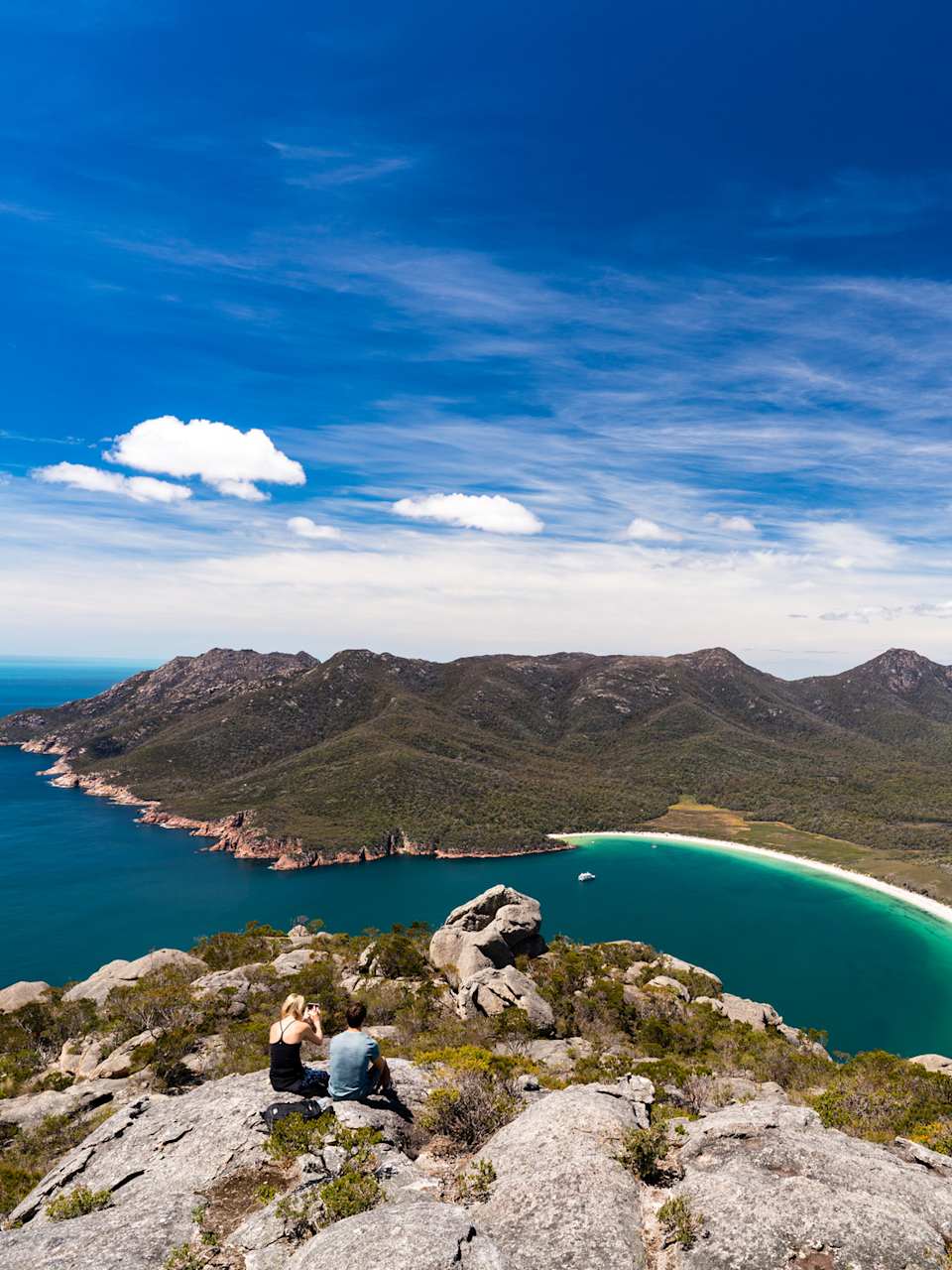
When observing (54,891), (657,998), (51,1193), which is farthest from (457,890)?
(51,1193)

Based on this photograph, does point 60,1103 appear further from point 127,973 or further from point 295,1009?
point 127,973

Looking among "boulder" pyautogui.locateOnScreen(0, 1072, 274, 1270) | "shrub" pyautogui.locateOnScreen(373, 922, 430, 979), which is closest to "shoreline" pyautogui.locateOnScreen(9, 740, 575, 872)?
"shrub" pyautogui.locateOnScreen(373, 922, 430, 979)

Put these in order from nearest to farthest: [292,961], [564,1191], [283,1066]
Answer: [564,1191] < [283,1066] < [292,961]

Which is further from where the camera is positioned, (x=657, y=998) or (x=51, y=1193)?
(x=657, y=998)

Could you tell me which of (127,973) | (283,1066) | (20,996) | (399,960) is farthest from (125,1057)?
(20,996)

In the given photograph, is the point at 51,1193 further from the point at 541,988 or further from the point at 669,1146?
the point at 541,988

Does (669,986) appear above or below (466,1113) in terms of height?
below

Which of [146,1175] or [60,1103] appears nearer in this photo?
[146,1175]

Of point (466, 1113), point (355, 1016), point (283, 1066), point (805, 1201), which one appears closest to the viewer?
point (805, 1201)
